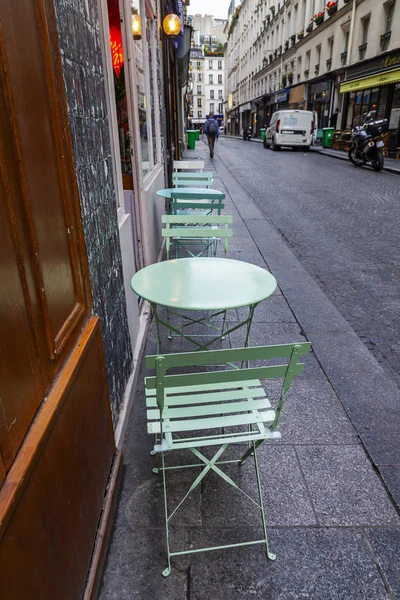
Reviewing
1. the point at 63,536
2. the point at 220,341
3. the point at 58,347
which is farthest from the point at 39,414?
the point at 220,341

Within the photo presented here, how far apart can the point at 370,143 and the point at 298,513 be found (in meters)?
14.5

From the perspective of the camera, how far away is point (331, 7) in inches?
957

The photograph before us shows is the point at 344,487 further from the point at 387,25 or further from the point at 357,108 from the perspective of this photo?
the point at 357,108

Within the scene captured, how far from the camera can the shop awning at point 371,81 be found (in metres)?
16.7

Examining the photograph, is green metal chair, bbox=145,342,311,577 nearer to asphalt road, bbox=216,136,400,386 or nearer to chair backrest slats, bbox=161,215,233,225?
asphalt road, bbox=216,136,400,386

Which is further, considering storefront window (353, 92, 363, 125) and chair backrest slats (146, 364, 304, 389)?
storefront window (353, 92, 363, 125)

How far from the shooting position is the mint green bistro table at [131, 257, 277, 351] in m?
2.38

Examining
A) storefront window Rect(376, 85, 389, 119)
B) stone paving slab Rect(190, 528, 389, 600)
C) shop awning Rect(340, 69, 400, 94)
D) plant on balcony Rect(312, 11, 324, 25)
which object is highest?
plant on balcony Rect(312, 11, 324, 25)

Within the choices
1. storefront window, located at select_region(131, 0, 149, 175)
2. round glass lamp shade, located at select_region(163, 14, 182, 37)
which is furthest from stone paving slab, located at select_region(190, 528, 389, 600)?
round glass lamp shade, located at select_region(163, 14, 182, 37)

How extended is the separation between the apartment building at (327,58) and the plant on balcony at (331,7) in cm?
4

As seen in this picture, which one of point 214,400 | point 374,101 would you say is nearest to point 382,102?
point 374,101

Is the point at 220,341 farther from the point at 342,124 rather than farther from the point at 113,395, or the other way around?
the point at 342,124

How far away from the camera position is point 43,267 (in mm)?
1380

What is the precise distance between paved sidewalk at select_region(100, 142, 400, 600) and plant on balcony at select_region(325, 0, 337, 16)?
27823 millimetres
